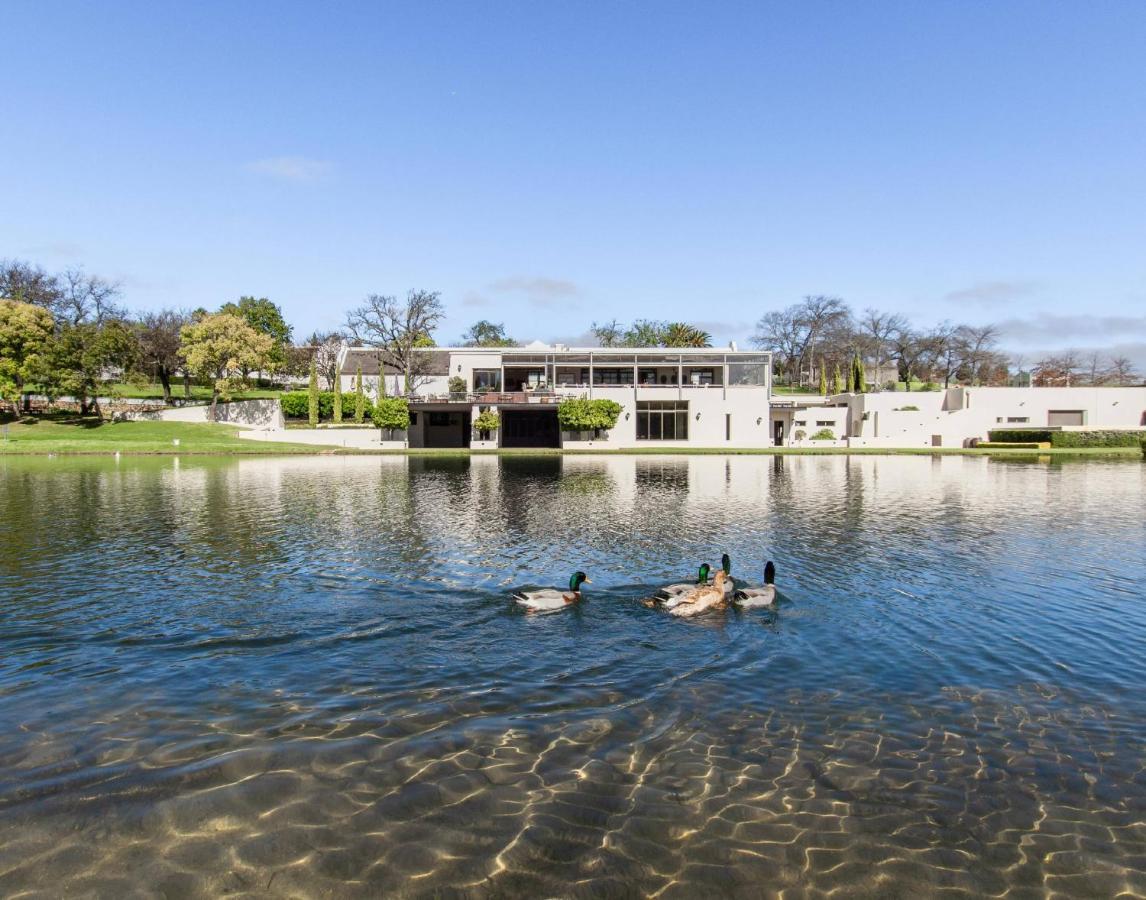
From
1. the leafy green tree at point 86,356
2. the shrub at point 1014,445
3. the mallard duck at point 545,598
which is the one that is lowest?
the shrub at point 1014,445

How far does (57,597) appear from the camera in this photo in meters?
12.5

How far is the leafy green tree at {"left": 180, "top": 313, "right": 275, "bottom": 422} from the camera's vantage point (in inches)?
2689

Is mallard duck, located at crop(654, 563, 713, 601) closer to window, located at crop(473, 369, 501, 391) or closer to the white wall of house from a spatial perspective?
window, located at crop(473, 369, 501, 391)

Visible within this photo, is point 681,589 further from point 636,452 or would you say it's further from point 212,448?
point 212,448

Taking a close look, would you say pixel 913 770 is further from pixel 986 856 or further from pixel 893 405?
pixel 893 405

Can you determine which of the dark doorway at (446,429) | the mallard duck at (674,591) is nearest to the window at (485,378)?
the dark doorway at (446,429)

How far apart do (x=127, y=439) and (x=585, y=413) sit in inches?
1508

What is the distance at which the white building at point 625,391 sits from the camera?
65.3m

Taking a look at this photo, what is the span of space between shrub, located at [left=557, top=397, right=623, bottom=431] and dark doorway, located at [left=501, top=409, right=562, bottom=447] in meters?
4.11

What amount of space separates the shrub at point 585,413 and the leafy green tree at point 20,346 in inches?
1833

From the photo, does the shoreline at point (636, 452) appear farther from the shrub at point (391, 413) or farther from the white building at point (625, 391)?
the white building at point (625, 391)

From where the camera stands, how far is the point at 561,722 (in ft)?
25.5

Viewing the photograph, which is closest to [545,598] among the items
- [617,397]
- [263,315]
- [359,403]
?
[617,397]

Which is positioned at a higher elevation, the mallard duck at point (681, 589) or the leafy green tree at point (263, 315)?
the leafy green tree at point (263, 315)
